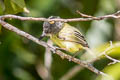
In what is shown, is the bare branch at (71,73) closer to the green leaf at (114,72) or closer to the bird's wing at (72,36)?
the bird's wing at (72,36)

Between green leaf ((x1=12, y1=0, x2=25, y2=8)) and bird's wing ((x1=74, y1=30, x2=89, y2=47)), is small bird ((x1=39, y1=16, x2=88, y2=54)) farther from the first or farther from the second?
green leaf ((x1=12, y1=0, x2=25, y2=8))

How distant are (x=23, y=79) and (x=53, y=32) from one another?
4.54 feet

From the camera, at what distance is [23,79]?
4461mm

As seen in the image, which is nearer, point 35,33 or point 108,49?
point 108,49

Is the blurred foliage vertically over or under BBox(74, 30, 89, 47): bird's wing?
over

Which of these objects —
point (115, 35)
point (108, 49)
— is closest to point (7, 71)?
point (115, 35)

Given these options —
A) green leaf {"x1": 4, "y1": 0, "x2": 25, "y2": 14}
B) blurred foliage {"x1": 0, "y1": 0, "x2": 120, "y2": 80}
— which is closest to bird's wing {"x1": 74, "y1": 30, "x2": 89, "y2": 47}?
blurred foliage {"x1": 0, "y1": 0, "x2": 120, "y2": 80}

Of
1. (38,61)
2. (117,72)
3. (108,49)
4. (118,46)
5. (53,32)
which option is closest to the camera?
(117,72)

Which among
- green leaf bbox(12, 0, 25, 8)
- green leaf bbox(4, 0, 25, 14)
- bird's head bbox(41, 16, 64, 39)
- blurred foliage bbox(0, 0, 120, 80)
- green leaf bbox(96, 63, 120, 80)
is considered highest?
blurred foliage bbox(0, 0, 120, 80)

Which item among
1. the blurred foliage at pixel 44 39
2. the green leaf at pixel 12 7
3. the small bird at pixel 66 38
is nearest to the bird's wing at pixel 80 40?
the small bird at pixel 66 38

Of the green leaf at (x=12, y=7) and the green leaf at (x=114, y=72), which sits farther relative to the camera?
the green leaf at (x=12, y=7)

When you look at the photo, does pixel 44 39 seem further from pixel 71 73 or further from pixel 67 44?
pixel 67 44

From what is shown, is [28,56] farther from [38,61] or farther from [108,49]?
[108,49]

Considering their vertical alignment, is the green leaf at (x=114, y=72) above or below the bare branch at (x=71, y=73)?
below
